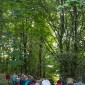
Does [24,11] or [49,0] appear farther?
[49,0]

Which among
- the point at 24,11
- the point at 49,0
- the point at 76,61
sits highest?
the point at 49,0

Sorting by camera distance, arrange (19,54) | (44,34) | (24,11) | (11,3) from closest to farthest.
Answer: (11,3), (24,11), (44,34), (19,54)

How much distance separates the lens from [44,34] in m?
13.6

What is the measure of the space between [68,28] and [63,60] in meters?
3.69


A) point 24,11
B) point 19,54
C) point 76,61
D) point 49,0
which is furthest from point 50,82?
point 19,54

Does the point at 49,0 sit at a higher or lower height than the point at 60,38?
higher

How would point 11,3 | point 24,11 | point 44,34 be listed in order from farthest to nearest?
1. point 44,34
2. point 24,11
3. point 11,3

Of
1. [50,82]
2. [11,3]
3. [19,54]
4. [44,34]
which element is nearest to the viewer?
[50,82]

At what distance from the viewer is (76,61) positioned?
37.4 feet

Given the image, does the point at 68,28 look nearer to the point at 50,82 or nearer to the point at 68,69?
the point at 68,69

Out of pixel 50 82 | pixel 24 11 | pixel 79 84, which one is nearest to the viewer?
pixel 79 84

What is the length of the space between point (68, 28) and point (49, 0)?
317 centimetres

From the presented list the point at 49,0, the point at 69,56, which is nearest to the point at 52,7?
the point at 49,0

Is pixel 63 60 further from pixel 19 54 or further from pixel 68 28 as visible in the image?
pixel 19 54
